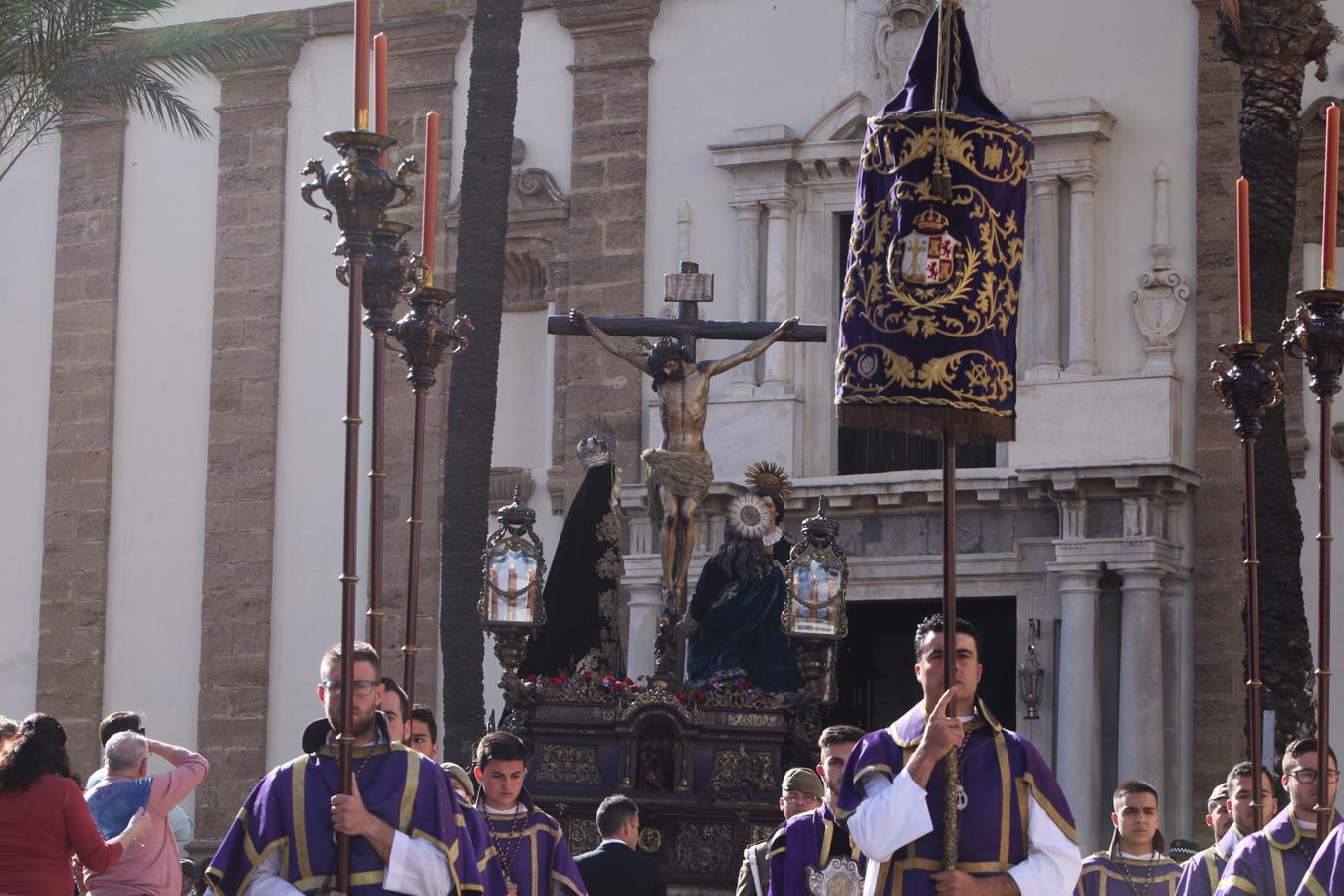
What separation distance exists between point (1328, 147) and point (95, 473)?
1685cm

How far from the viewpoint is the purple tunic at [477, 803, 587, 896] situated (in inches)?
324

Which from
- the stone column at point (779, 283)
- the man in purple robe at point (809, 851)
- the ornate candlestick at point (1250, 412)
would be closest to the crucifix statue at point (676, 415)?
the ornate candlestick at point (1250, 412)

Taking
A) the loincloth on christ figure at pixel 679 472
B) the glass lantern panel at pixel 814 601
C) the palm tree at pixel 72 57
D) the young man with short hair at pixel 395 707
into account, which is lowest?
the young man with short hair at pixel 395 707

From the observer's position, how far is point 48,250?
2453 cm

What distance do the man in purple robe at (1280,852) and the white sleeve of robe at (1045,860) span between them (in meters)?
1.37

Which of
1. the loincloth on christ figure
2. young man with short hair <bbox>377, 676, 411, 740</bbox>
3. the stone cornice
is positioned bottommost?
young man with short hair <bbox>377, 676, 411, 740</bbox>

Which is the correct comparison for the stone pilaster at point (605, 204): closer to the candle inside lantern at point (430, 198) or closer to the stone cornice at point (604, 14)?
the stone cornice at point (604, 14)

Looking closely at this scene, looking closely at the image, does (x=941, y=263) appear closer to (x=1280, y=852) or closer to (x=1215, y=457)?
(x=1280, y=852)

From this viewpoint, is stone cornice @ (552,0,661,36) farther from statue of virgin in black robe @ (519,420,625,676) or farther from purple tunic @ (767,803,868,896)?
purple tunic @ (767,803,868,896)

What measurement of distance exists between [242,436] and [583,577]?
8.86 m

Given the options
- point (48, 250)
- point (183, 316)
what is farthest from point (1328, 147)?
point (48, 250)

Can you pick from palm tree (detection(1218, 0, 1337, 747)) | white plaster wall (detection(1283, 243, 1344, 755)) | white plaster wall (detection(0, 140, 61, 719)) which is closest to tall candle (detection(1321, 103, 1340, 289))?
palm tree (detection(1218, 0, 1337, 747))

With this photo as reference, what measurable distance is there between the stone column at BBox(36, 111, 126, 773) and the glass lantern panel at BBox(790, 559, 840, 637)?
1297 cm

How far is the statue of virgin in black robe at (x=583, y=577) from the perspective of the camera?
47.9 feet
